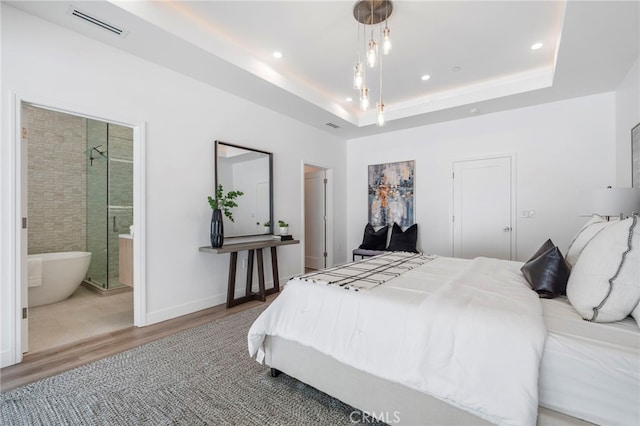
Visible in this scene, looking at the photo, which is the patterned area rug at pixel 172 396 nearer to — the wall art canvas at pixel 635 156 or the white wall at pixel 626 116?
the wall art canvas at pixel 635 156

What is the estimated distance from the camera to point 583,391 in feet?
3.54

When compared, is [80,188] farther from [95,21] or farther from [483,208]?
[483,208]

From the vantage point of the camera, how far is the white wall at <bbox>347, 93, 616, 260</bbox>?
3.63m

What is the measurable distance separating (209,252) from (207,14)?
2.31 m

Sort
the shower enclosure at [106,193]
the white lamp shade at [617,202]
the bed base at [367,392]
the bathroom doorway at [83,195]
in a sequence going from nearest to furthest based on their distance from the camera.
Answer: the bed base at [367,392] < the white lamp shade at [617,202] < the bathroom doorway at [83,195] < the shower enclosure at [106,193]

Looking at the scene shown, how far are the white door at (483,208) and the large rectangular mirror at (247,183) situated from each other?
2.97 meters

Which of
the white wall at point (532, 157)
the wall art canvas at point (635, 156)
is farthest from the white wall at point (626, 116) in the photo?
the white wall at point (532, 157)

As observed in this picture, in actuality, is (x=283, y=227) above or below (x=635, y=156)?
below

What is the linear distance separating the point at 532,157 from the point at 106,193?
6.27 meters

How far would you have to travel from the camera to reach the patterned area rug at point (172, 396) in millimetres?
1590

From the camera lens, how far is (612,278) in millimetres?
1230

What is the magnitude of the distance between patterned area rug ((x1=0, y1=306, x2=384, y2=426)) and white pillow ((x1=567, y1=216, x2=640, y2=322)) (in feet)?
4.22

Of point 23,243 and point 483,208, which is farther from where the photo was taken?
point 483,208

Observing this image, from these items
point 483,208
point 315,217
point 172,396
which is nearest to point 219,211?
point 172,396
